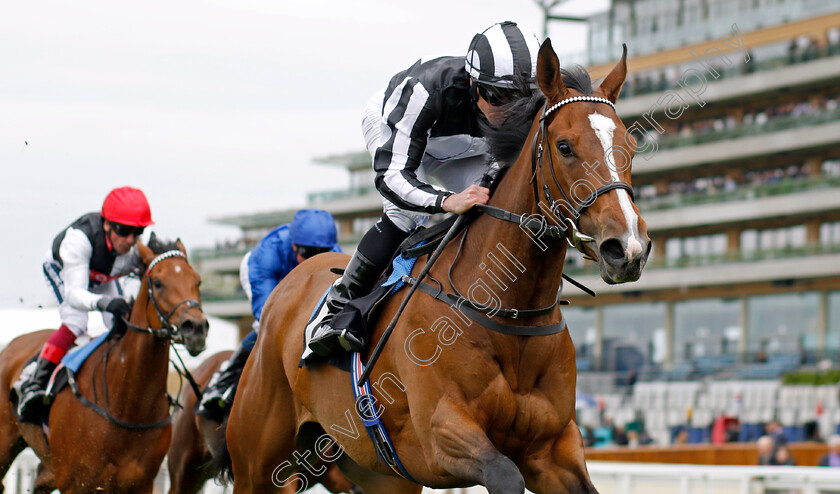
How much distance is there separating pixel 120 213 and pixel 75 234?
0.38m

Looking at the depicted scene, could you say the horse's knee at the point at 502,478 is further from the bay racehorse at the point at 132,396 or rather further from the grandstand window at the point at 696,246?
the grandstand window at the point at 696,246

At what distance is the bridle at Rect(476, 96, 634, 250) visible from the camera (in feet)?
12.0

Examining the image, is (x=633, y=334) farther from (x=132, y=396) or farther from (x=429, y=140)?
(x=429, y=140)

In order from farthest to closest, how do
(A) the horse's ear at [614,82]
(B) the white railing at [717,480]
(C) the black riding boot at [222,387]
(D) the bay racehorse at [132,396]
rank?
(B) the white railing at [717,480] < (C) the black riding boot at [222,387] < (D) the bay racehorse at [132,396] < (A) the horse's ear at [614,82]

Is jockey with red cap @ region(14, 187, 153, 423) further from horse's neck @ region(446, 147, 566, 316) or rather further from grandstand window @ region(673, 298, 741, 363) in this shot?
grandstand window @ region(673, 298, 741, 363)

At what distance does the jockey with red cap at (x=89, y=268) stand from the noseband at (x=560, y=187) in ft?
12.8

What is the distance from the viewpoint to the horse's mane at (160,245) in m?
7.25

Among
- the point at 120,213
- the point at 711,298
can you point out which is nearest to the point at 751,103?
the point at 711,298

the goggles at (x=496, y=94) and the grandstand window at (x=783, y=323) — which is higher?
the goggles at (x=496, y=94)

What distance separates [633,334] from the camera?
46.0 meters

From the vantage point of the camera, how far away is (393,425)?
178 inches

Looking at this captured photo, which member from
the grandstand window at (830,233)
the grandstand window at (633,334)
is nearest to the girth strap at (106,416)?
the grandstand window at (830,233)

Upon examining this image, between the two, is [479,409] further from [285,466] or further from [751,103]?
[751,103]

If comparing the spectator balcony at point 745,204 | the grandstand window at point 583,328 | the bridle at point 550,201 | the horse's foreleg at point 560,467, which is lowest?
the grandstand window at point 583,328
